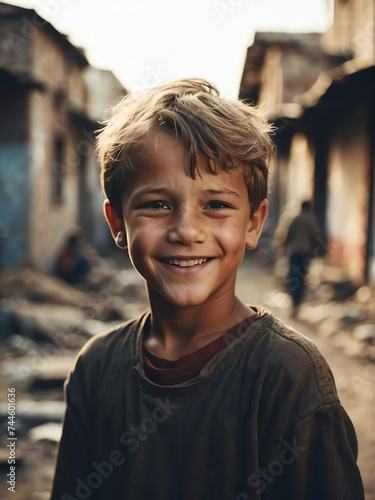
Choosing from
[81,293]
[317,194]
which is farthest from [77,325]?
[317,194]

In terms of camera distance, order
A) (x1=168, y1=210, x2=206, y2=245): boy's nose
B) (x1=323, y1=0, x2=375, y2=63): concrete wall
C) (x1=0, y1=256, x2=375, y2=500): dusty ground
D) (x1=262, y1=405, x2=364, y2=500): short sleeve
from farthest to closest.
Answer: (x1=323, y1=0, x2=375, y2=63): concrete wall < (x1=0, y1=256, x2=375, y2=500): dusty ground < (x1=168, y1=210, x2=206, y2=245): boy's nose < (x1=262, y1=405, x2=364, y2=500): short sleeve

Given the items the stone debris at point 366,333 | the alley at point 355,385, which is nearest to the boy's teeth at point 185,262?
the alley at point 355,385

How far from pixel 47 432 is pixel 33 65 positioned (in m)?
7.42

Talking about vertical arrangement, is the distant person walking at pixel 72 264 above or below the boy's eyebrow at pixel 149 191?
above

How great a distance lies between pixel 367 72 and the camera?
6566 mm

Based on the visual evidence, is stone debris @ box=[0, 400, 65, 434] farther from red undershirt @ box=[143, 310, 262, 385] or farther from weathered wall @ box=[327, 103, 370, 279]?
weathered wall @ box=[327, 103, 370, 279]

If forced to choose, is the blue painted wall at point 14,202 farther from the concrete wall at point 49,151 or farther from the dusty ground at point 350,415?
the dusty ground at point 350,415

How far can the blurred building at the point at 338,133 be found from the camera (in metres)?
8.40

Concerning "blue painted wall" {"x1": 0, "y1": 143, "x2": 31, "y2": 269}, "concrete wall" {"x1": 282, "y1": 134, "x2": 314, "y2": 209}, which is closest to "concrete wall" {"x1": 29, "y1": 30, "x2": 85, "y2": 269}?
"blue painted wall" {"x1": 0, "y1": 143, "x2": 31, "y2": 269}

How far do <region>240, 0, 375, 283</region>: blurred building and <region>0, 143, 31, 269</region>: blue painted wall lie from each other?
472cm

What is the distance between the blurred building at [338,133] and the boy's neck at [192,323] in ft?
19.0

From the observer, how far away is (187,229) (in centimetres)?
124

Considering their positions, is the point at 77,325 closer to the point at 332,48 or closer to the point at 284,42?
the point at 284,42

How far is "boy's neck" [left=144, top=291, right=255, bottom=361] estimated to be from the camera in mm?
1360
